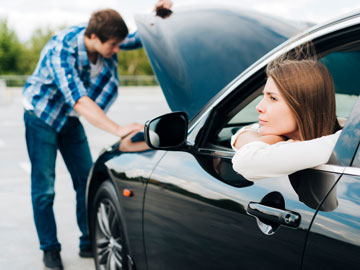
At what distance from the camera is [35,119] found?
3959 millimetres

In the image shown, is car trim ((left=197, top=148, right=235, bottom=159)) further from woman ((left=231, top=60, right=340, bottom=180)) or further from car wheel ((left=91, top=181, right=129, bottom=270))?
car wheel ((left=91, top=181, right=129, bottom=270))

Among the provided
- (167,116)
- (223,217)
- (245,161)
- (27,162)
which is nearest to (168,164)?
(167,116)

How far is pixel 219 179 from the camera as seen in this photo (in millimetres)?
2178

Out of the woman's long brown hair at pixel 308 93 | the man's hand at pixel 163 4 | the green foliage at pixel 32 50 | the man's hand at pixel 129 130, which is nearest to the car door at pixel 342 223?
the woman's long brown hair at pixel 308 93

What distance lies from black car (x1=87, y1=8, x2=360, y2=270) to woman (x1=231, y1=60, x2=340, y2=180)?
0.20 ft

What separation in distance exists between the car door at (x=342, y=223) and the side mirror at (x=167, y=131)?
0.88 metres

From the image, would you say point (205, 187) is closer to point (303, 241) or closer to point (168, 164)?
point (168, 164)

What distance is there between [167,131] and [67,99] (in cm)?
144

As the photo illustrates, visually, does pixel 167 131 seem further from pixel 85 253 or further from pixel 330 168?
pixel 85 253

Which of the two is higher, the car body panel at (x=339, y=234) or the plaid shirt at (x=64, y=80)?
the car body panel at (x=339, y=234)

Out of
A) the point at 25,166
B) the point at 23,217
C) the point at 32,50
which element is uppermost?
the point at 23,217

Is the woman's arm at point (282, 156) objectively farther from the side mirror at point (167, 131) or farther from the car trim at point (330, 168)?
the side mirror at point (167, 131)

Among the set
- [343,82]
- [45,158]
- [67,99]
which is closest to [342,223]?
[343,82]

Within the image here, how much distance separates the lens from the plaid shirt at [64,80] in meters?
3.70
